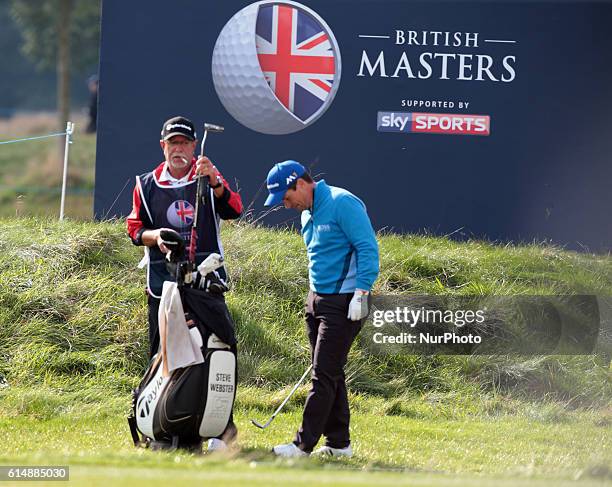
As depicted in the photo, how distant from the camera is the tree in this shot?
115 feet

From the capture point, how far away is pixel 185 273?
24.2 ft

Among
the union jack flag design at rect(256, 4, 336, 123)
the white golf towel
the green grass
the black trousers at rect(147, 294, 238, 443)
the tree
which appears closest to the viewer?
the white golf towel

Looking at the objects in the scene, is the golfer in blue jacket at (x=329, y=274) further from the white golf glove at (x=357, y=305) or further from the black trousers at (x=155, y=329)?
the black trousers at (x=155, y=329)

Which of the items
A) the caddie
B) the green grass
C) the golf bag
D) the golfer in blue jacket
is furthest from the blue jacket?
the green grass

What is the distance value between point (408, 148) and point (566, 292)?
6.99 feet

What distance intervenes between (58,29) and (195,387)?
2944 centimetres

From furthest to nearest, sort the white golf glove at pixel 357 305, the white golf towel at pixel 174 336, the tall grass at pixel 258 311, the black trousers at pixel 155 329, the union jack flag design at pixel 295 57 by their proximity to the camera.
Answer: the union jack flag design at pixel 295 57 → the tall grass at pixel 258 311 → the black trousers at pixel 155 329 → the white golf glove at pixel 357 305 → the white golf towel at pixel 174 336

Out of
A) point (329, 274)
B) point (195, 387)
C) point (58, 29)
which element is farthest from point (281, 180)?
point (58, 29)

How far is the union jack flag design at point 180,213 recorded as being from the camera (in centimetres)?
756

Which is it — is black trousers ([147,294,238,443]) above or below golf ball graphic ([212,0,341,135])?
below

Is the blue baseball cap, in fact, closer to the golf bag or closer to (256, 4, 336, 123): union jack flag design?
the golf bag

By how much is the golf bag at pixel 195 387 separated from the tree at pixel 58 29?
28103mm

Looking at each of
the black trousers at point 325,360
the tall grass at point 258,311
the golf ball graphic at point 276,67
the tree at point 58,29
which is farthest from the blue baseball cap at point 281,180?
the tree at point 58,29

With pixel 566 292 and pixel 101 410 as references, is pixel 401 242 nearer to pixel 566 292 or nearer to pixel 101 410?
pixel 566 292
